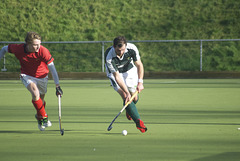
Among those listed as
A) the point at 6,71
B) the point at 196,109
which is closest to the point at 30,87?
the point at 196,109

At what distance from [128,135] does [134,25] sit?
903 inches

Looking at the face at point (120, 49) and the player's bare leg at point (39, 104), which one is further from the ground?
the face at point (120, 49)

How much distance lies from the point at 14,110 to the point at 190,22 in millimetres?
20429

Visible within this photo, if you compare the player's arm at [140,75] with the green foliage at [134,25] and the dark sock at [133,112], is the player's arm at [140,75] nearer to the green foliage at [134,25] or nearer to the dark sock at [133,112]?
the dark sock at [133,112]

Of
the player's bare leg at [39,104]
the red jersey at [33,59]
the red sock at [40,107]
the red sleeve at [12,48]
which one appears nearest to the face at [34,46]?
the red jersey at [33,59]

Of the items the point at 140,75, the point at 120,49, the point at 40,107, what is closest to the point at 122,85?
the point at 140,75

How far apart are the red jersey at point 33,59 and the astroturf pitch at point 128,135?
793mm

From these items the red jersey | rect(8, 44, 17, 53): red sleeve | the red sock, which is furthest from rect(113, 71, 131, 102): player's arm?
rect(8, 44, 17, 53): red sleeve

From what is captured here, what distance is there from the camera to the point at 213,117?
8.58 m

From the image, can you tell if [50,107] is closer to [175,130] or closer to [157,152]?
[175,130]

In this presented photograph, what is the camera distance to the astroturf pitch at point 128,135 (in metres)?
5.31

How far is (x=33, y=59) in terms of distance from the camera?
7.12m

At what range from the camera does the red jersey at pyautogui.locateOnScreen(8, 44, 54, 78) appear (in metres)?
7.03

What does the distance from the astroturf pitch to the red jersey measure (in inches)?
31.2
